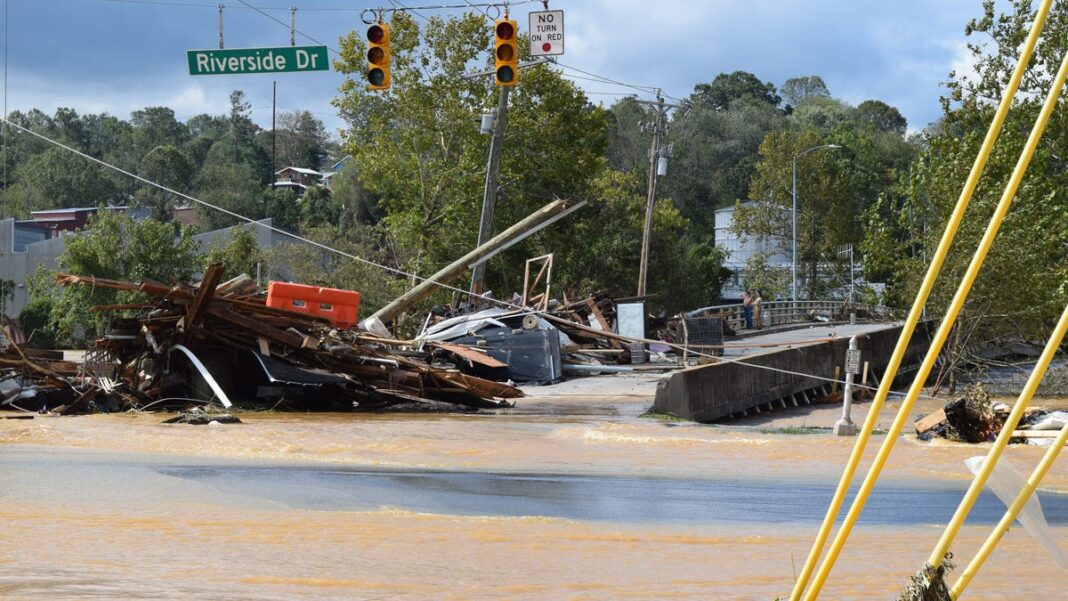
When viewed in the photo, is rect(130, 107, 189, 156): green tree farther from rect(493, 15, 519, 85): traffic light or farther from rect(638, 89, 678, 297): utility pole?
rect(493, 15, 519, 85): traffic light

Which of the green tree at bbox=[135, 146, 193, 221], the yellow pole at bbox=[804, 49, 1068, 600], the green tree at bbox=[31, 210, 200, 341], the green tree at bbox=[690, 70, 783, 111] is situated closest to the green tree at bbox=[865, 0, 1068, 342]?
the yellow pole at bbox=[804, 49, 1068, 600]

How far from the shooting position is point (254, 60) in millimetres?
20172

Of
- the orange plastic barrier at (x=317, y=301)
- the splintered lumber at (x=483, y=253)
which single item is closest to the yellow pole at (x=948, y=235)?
the orange plastic barrier at (x=317, y=301)

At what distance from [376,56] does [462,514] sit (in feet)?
39.8

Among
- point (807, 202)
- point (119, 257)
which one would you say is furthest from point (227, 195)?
point (807, 202)

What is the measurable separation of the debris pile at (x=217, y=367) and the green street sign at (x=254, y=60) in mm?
3461

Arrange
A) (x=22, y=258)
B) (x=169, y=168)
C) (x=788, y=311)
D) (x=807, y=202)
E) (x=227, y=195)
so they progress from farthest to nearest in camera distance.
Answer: (x=169, y=168) → (x=227, y=195) → (x=807, y=202) → (x=22, y=258) → (x=788, y=311)

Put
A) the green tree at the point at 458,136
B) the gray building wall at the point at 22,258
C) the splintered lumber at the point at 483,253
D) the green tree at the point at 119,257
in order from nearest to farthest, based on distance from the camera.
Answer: the splintered lumber at the point at 483,253 → the green tree at the point at 458,136 → the green tree at the point at 119,257 → the gray building wall at the point at 22,258

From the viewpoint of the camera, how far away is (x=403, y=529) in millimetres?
9250

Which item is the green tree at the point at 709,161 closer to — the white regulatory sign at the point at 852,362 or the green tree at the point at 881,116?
the green tree at the point at 881,116

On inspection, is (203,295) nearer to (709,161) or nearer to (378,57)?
(378,57)

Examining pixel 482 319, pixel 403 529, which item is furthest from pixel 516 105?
pixel 403 529

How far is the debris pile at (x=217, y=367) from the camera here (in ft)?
66.7

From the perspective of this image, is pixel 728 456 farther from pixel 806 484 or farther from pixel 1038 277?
pixel 1038 277
